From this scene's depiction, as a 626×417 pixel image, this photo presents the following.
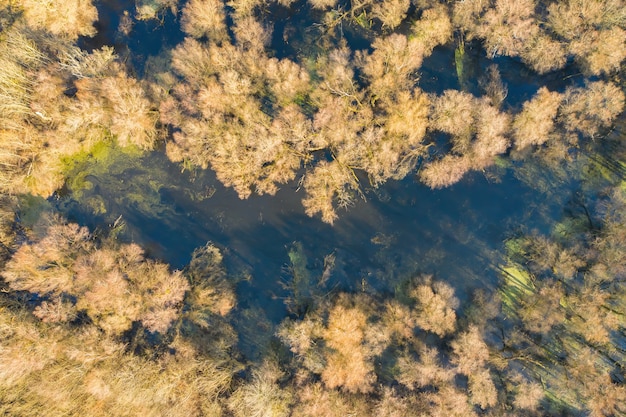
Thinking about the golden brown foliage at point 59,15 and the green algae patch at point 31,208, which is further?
the green algae patch at point 31,208

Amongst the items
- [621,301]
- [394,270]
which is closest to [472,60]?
[394,270]

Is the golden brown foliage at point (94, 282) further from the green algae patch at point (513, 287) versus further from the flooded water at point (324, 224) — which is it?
the green algae patch at point (513, 287)

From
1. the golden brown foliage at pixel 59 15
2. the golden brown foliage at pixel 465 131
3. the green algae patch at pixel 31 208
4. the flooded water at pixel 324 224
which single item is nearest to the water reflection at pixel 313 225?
the flooded water at pixel 324 224

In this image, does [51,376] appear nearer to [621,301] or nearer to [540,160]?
[540,160]

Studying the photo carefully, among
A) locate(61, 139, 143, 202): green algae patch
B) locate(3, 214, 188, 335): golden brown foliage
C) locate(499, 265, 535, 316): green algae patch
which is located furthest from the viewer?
locate(61, 139, 143, 202): green algae patch

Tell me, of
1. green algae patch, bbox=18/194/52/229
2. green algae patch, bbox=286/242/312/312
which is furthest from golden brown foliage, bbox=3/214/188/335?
green algae patch, bbox=286/242/312/312

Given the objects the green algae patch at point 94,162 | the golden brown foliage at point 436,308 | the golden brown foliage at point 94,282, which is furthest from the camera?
the green algae patch at point 94,162

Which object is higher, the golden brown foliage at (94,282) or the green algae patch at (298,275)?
the green algae patch at (298,275)

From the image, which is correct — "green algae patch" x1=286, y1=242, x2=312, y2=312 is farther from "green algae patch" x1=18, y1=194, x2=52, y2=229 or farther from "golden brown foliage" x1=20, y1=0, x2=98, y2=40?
"golden brown foliage" x1=20, y1=0, x2=98, y2=40

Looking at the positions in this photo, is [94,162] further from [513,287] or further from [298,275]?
[513,287]
